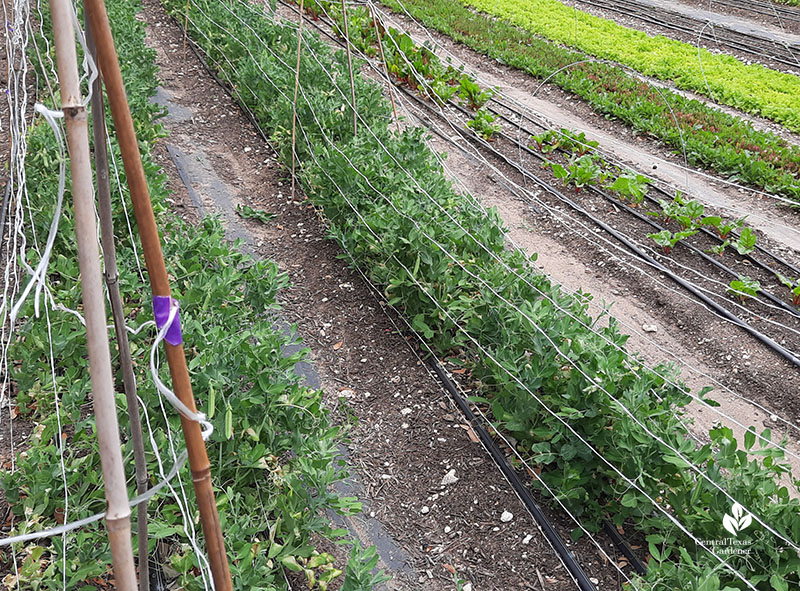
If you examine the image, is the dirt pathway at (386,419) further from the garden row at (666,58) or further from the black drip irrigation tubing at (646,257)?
the garden row at (666,58)

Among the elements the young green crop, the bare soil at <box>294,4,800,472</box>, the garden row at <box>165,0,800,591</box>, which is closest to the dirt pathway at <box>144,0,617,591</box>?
the garden row at <box>165,0,800,591</box>

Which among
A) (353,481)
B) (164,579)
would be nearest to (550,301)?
(353,481)

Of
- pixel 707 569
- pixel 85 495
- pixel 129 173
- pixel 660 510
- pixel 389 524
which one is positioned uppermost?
pixel 129 173

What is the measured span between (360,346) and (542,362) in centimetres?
147

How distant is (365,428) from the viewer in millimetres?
3807

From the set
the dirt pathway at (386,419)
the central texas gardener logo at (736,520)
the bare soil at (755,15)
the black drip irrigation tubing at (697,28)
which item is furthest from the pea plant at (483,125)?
the bare soil at (755,15)

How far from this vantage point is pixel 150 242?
3.28ft

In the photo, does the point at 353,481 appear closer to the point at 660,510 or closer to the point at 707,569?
the point at 660,510

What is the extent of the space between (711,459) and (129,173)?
2674 millimetres

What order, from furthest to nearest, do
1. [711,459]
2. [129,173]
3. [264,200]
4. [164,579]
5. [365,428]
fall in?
[264,200] → [365,428] → [711,459] → [164,579] → [129,173]

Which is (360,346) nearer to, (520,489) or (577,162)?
(520,489)

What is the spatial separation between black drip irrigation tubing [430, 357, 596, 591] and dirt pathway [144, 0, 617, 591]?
43 millimetres

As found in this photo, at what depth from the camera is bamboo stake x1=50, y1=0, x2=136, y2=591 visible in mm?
806

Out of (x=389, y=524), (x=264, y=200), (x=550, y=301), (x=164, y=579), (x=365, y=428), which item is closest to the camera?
(x=164, y=579)
